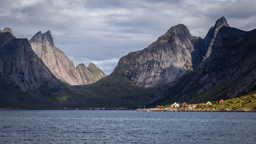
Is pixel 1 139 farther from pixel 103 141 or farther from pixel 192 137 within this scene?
pixel 192 137

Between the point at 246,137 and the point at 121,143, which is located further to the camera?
the point at 246,137

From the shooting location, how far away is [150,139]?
4023 inches

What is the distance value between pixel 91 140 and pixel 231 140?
1540 inches

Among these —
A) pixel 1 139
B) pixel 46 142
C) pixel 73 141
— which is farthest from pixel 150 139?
pixel 1 139

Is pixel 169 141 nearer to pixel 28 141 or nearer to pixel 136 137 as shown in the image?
pixel 136 137

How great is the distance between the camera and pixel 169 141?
97.4 m

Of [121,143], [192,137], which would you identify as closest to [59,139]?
[121,143]

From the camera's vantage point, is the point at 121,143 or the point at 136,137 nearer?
the point at 121,143

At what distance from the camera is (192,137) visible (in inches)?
4166

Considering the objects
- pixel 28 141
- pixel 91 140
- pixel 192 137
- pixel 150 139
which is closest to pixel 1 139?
pixel 28 141

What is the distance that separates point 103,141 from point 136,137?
13.6 metres

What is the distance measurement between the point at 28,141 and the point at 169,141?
3878 centimetres

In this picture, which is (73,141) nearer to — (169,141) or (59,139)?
(59,139)

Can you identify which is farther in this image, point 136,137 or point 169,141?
point 136,137
